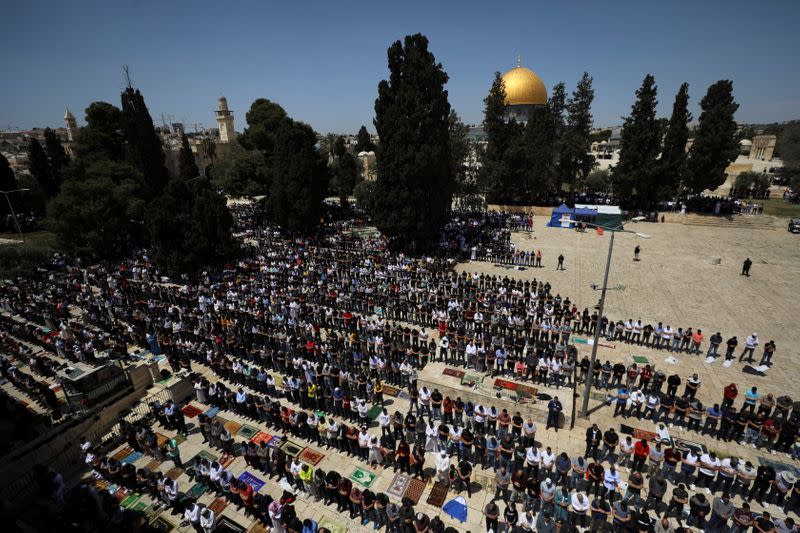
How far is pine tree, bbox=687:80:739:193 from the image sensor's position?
34.6 metres

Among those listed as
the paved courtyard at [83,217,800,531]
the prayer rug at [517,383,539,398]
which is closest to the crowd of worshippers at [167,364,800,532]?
the paved courtyard at [83,217,800,531]

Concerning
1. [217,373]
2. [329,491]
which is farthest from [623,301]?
[217,373]

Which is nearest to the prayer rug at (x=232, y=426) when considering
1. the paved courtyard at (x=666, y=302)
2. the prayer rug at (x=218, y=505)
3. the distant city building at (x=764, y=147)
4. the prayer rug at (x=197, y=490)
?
the paved courtyard at (x=666, y=302)

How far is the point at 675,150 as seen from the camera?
37188mm

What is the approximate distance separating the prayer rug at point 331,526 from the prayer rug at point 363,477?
124 centimetres

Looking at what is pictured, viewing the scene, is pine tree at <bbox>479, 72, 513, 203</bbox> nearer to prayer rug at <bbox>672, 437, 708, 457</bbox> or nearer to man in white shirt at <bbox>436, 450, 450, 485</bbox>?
prayer rug at <bbox>672, 437, 708, 457</bbox>

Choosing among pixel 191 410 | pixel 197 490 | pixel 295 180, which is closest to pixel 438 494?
pixel 197 490

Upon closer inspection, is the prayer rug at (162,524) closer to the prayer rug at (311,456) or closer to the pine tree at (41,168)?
the prayer rug at (311,456)

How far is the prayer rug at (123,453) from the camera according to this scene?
12.8m

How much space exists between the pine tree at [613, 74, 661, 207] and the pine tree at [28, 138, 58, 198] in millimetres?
65399

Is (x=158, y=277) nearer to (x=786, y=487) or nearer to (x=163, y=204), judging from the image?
(x=163, y=204)

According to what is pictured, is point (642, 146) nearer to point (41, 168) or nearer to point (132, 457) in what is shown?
point (132, 457)

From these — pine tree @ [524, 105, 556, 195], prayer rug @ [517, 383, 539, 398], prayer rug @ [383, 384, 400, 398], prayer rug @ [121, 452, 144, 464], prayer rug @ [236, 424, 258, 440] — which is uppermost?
pine tree @ [524, 105, 556, 195]

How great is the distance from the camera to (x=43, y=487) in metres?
11.0
